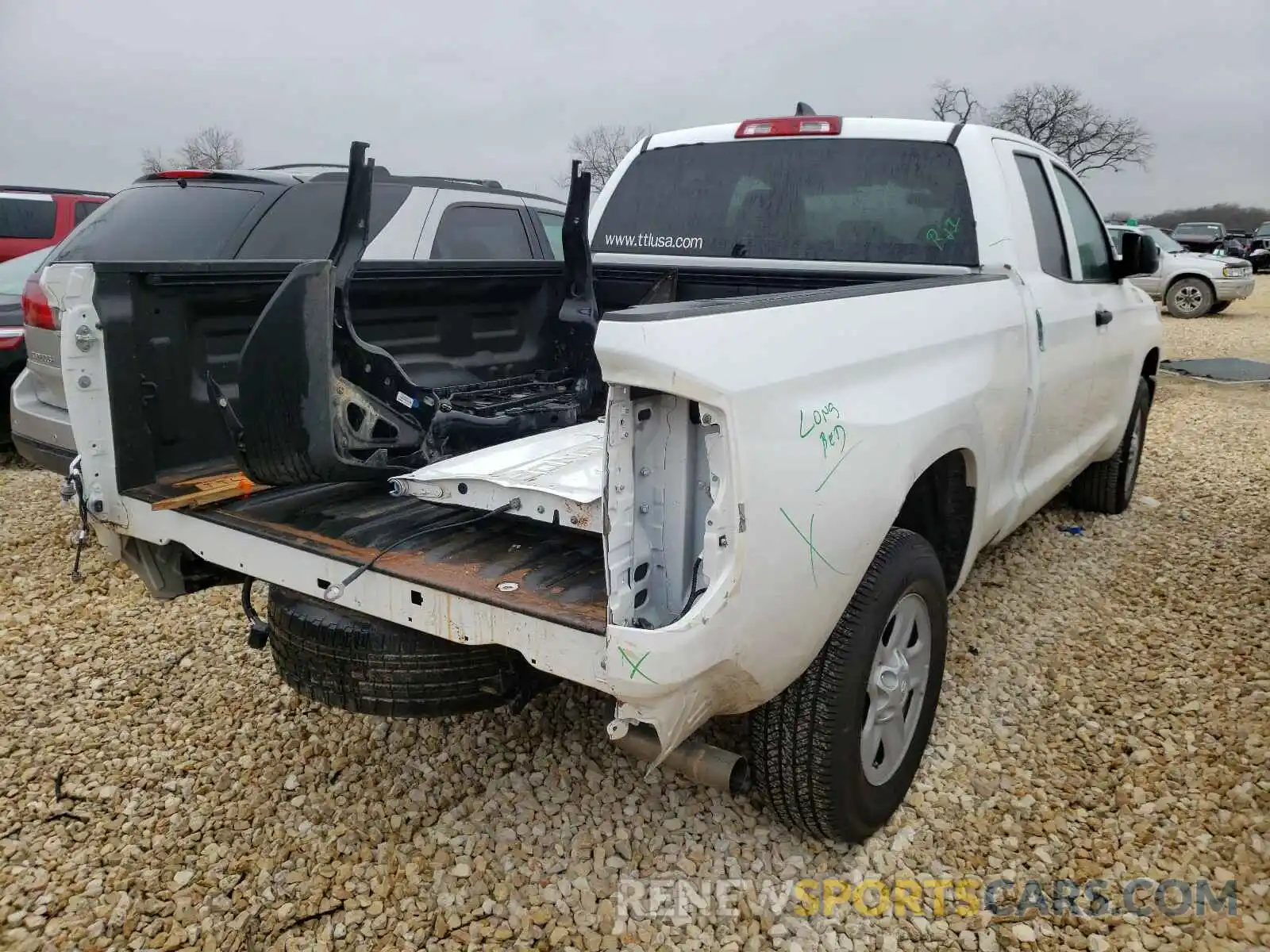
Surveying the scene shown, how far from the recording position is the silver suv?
4547 millimetres

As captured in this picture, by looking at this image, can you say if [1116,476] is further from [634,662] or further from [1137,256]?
[634,662]

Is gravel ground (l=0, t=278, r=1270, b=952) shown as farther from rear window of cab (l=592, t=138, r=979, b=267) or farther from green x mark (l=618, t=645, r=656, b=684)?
rear window of cab (l=592, t=138, r=979, b=267)

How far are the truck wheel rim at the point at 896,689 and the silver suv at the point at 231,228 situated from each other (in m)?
2.97

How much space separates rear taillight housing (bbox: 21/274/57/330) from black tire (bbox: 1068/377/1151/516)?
556 cm

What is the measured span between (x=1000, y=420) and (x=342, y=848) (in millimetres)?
2419

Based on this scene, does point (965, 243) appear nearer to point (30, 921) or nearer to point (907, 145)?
point (907, 145)

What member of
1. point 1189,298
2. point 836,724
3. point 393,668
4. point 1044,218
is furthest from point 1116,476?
point 1189,298

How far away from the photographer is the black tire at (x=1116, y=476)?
5.23m

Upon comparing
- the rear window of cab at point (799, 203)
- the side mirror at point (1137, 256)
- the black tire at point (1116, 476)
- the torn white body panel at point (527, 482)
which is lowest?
the black tire at point (1116, 476)

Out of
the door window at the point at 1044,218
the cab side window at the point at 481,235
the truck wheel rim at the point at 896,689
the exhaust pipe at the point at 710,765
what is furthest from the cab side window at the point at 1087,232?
the cab side window at the point at 481,235

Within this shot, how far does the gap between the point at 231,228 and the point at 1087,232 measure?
439cm

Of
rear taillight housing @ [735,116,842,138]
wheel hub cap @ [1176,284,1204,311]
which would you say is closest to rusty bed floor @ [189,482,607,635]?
rear taillight housing @ [735,116,842,138]

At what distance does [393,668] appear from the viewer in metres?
2.22

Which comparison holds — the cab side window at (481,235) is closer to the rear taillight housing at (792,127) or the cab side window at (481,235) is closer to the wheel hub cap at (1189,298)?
the rear taillight housing at (792,127)
